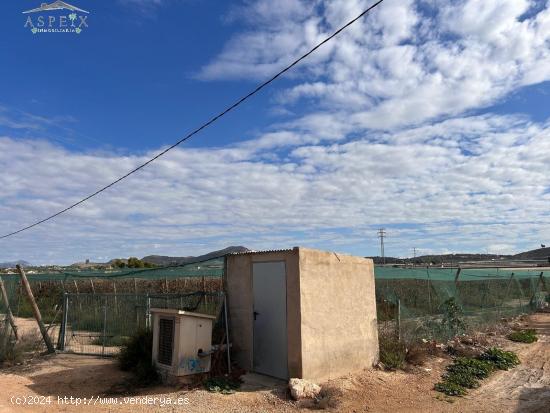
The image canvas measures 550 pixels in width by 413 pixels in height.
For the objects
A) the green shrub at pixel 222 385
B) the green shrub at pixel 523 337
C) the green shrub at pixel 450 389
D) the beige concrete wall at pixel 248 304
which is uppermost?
the beige concrete wall at pixel 248 304

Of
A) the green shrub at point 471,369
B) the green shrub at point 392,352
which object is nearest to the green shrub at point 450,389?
the green shrub at point 471,369

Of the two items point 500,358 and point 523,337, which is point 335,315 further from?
point 523,337

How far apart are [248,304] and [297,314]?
131 cm

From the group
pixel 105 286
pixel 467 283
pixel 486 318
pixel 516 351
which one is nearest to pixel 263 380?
pixel 516 351

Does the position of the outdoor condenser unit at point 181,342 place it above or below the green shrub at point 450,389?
above

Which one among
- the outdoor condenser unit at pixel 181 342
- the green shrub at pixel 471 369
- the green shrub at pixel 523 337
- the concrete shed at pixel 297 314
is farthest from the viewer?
the green shrub at pixel 523 337

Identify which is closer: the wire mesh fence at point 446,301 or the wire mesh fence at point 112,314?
the wire mesh fence at point 112,314

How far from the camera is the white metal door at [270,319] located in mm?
9312

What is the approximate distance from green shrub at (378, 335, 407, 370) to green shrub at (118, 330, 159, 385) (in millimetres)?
5259

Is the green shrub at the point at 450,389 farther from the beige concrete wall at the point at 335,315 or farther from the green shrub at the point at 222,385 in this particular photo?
the green shrub at the point at 222,385

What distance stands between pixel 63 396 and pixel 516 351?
1187 cm

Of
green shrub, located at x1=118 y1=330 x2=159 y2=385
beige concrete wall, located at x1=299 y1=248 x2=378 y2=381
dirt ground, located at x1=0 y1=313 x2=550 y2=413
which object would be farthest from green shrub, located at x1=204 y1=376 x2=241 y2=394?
beige concrete wall, located at x1=299 y1=248 x2=378 y2=381

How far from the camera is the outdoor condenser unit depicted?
340 inches

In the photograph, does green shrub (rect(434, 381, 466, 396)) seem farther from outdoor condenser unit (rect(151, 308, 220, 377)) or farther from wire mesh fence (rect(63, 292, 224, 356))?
wire mesh fence (rect(63, 292, 224, 356))
